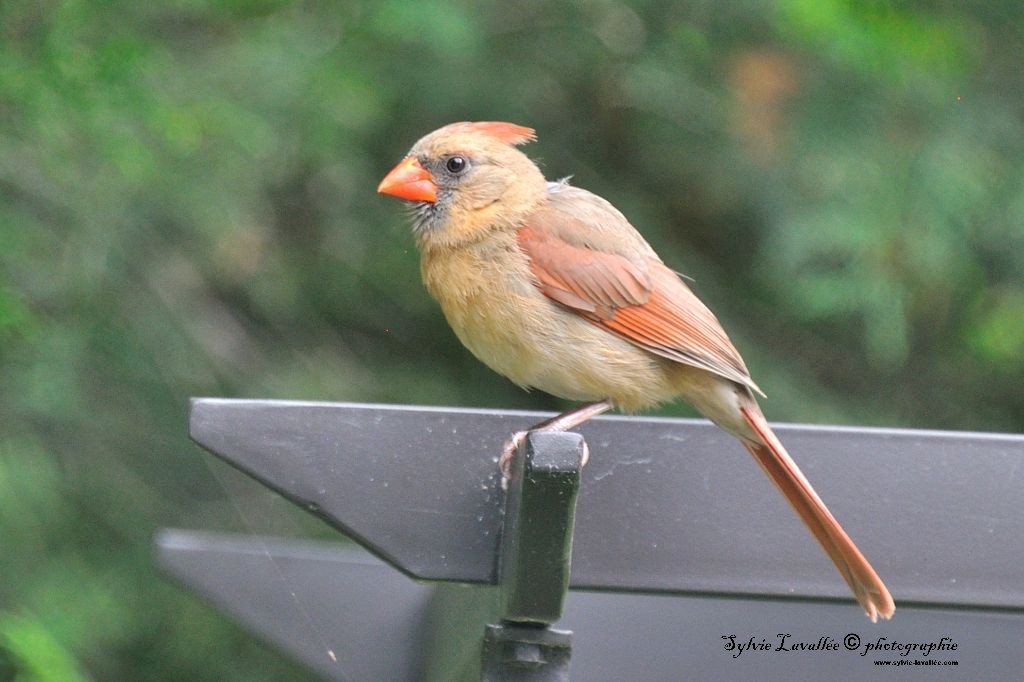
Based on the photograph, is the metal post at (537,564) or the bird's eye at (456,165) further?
the bird's eye at (456,165)

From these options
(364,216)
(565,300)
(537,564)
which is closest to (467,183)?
(565,300)

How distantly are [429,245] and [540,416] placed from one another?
0.70 meters

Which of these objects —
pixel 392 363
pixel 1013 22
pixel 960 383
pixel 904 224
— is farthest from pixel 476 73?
pixel 960 383

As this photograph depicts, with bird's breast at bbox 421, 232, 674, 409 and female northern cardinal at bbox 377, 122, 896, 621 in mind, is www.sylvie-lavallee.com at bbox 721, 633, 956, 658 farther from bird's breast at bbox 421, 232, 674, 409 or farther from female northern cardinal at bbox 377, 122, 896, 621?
bird's breast at bbox 421, 232, 674, 409

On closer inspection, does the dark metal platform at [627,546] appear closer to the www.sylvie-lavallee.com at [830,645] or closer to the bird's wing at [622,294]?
the www.sylvie-lavallee.com at [830,645]

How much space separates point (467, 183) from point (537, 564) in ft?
4.33

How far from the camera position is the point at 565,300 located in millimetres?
2496

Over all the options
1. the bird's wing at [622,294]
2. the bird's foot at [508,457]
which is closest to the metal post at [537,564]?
the bird's foot at [508,457]

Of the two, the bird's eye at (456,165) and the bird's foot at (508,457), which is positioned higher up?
the bird's eye at (456,165)

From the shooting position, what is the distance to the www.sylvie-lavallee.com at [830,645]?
2182 millimetres

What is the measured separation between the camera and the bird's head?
2654mm

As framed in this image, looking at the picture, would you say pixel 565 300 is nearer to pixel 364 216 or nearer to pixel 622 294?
pixel 622 294

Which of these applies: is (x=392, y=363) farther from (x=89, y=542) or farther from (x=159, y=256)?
(x=89, y=542)

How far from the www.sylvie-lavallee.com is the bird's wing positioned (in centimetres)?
48
